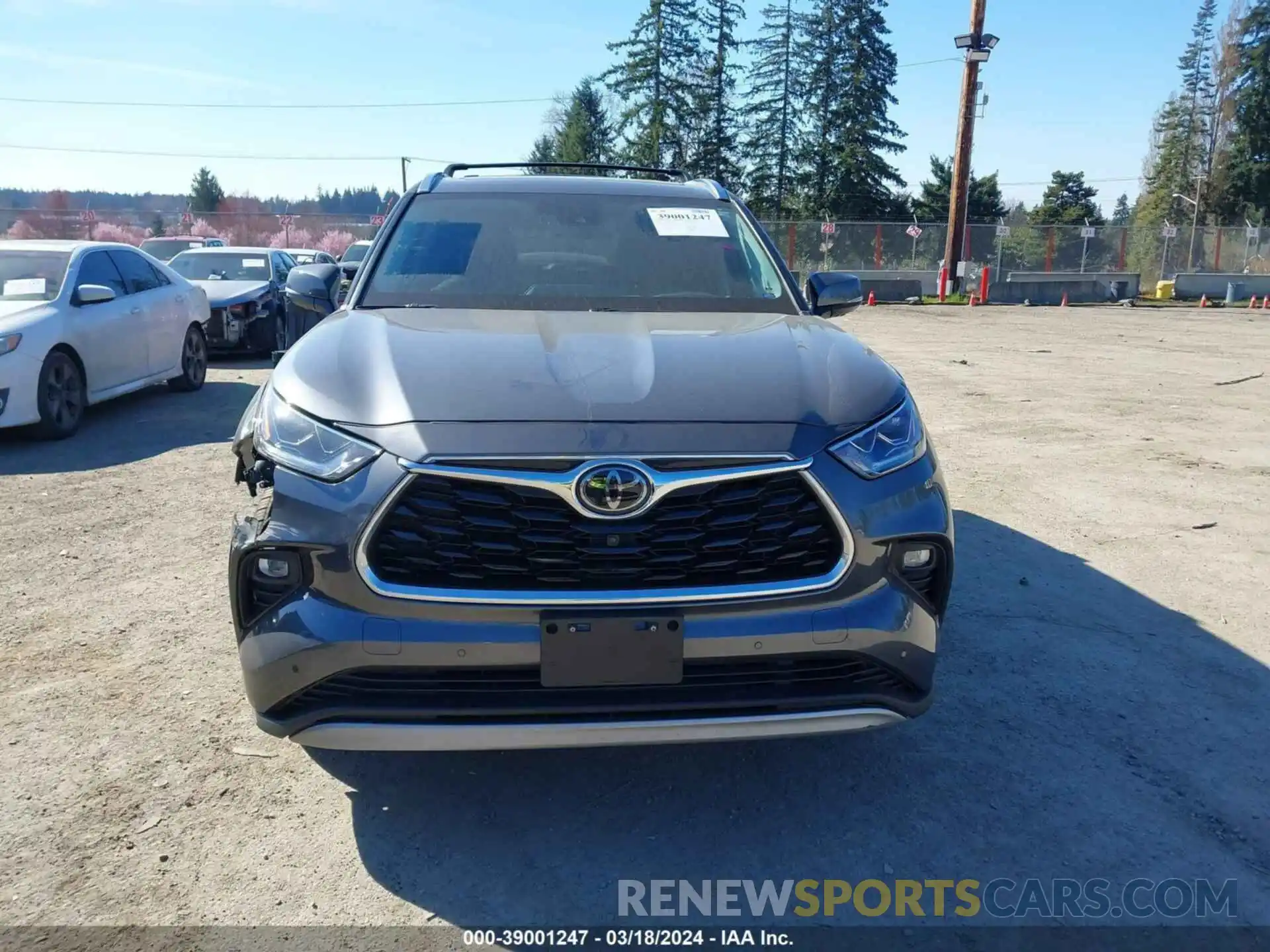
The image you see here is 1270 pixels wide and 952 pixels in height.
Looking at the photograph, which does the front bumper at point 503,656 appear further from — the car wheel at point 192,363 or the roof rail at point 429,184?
the car wheel at point 192,363

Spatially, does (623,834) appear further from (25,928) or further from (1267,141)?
(1267,141)

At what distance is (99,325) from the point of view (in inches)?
324

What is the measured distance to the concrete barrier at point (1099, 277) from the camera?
31734 mm

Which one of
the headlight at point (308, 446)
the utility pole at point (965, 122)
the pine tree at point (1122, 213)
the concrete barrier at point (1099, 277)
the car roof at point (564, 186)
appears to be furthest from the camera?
the pine tree at point (1122, 213)

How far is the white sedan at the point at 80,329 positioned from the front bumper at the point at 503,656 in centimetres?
596

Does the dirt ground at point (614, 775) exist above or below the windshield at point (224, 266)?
below

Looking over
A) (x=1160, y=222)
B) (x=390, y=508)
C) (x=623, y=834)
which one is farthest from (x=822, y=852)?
(x=1160, y=222)

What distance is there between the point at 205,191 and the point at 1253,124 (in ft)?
214

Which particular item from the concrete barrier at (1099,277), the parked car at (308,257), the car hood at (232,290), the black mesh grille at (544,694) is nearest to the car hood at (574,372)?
the black mesh grille at (544,694)

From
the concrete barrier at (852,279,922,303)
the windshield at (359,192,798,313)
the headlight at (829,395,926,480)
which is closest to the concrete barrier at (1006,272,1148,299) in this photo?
the concrete barrier at (852,279,922,303)

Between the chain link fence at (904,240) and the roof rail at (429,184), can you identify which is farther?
the chain link fence at (904,240)

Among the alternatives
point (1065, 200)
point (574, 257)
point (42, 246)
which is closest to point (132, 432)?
point (42, 246)

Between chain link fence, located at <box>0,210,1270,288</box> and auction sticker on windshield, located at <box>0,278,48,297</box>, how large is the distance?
85.6 ft

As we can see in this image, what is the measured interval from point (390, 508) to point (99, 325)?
281 inches
